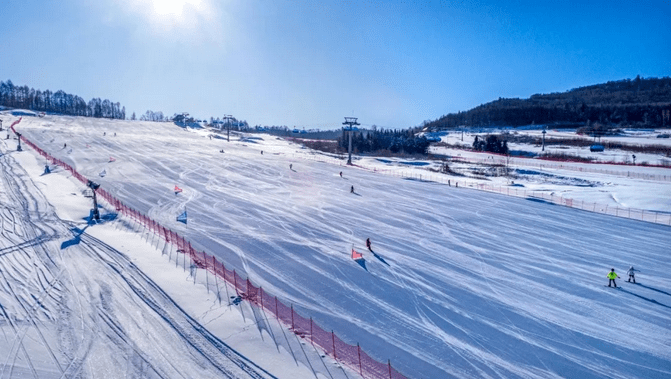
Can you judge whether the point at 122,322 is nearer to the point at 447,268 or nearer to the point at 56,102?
the point at 447,268

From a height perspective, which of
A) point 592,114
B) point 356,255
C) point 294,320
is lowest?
point 294,320

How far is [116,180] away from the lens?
140 feet

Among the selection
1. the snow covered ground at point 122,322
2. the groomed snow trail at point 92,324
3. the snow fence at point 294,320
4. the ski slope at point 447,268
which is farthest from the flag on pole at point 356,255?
the groomed snow trail at point 92,324

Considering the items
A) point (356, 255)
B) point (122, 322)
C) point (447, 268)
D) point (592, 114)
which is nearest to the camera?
point (122, 322)

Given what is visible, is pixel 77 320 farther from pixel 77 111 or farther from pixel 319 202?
pixel 77 111

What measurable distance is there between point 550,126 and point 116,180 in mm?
123039

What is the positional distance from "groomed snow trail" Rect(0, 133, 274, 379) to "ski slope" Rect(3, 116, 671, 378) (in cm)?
441

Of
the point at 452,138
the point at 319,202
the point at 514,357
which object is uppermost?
the point at 452,138

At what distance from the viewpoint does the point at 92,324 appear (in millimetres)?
14008

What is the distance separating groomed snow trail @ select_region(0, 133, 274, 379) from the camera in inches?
464

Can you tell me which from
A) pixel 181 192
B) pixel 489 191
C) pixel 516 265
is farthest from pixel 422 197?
pixel 181 192

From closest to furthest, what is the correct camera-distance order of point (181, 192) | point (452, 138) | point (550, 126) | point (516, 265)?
A: 1. point (516, 265)
2. point (181, 192)
3. point (452, 138)
4. point (550, 126)

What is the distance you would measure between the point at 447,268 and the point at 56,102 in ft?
613

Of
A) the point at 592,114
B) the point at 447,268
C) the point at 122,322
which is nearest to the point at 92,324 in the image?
the point at 122,322
